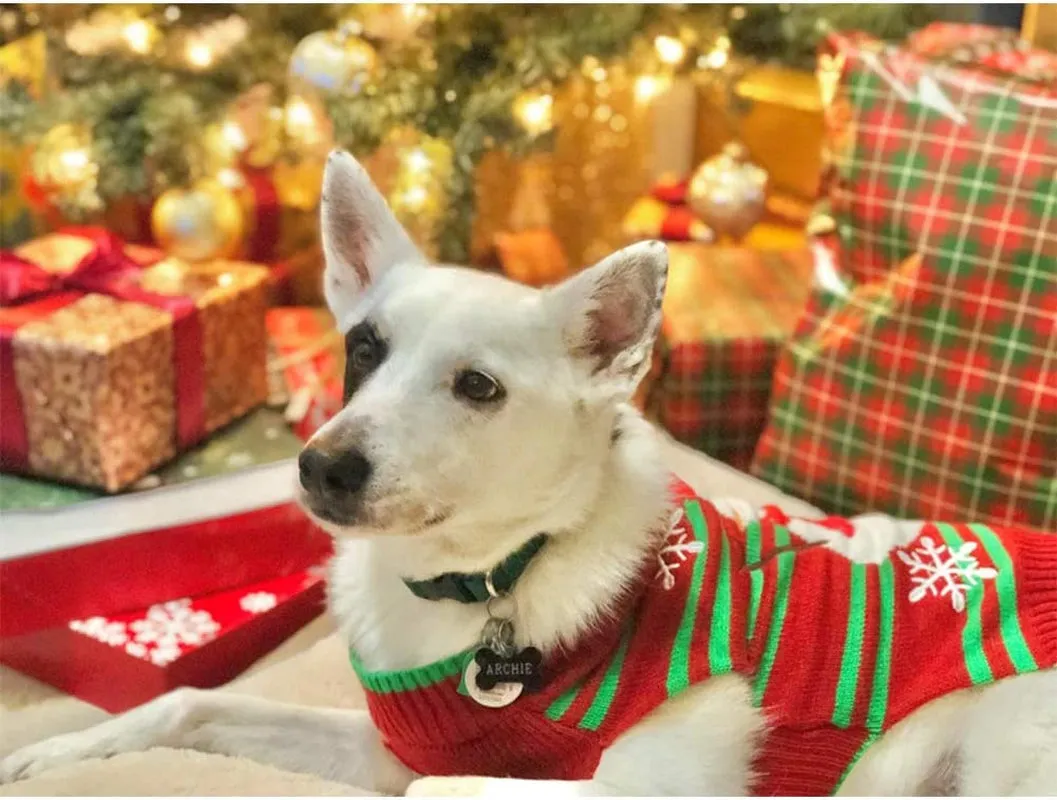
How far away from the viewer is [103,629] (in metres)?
1.25

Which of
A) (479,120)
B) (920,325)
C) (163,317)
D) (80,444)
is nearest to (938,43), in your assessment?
(920,325)

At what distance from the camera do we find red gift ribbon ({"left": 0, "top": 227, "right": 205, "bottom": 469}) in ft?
4.69

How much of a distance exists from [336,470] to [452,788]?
326 millimetres

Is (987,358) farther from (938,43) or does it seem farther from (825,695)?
(825,695)

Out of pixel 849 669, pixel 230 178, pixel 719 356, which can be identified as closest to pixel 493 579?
pixel 849 669

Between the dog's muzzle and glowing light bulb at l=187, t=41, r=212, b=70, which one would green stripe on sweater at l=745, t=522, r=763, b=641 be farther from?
glowing light bulb at l=187, t=41, r=212, b=70

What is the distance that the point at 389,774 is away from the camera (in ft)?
3.60

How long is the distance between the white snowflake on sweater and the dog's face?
1.53 ft

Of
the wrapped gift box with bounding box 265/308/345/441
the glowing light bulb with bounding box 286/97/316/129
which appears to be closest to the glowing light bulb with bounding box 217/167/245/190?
the glowing light bulb with bounding box 286/97/316/129

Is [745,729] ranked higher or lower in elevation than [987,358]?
lower

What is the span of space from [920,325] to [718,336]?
34 centimetres

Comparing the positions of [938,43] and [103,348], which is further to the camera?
[938,43]

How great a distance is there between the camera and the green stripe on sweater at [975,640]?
3.16 feet

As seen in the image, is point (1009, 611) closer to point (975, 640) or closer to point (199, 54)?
point (975, 640)
